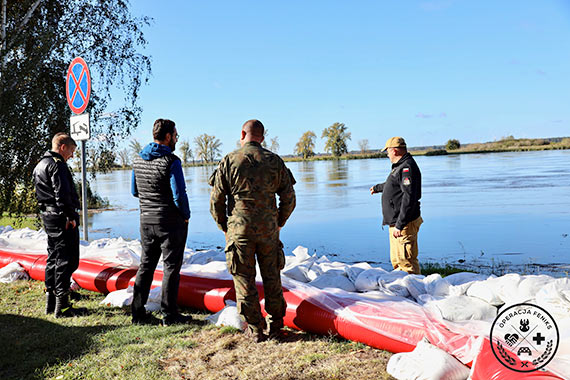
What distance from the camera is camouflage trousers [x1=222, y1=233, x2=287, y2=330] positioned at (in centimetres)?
367

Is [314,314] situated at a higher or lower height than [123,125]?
lower

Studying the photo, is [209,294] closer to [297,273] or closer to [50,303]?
[297,273]

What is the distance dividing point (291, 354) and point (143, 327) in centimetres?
153

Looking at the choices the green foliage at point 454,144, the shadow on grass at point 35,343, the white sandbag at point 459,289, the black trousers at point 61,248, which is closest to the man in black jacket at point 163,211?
the shadow on grass at point 35,343

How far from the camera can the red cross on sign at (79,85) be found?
6113 mm

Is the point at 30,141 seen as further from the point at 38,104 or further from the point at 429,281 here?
the point at 429,281

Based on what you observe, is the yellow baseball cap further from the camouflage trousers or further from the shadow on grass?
the shadow on grass

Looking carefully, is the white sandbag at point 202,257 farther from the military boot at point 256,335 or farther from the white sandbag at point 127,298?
the military boot at point 256,335

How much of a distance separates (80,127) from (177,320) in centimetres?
330

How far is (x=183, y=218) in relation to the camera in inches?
164

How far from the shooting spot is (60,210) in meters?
4.60

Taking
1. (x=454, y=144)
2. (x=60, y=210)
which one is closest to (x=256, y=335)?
(x=60, y=210)

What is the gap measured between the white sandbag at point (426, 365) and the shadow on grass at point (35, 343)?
2471 millimetres

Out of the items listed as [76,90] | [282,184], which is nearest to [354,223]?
[76,90]
